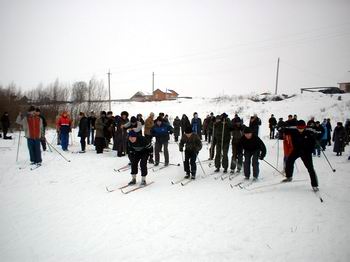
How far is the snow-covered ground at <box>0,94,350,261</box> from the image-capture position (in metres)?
4.09

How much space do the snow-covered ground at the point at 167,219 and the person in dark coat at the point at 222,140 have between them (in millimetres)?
1007

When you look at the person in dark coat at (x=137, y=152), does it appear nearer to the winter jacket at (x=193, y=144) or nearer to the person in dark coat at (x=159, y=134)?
the winter jacket at (x=193, y=144)

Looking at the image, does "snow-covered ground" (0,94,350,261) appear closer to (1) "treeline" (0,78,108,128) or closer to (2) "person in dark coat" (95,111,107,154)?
(2) "person in dark coat" (95,111,107,154)

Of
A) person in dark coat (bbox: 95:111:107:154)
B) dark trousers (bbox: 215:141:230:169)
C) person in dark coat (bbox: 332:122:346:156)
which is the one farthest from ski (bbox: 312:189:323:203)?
person in dark coat (bbox: 95:111:107:154)

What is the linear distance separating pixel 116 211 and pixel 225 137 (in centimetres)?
506

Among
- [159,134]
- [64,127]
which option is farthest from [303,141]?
[64,127]

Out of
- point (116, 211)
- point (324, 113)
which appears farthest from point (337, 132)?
point (324, 113)

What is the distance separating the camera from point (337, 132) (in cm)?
1287

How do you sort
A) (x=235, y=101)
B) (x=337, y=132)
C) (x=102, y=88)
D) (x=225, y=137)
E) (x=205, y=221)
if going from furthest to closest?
(x=235, y=101) → (x=102, y=88) → (x=337, y=132) → (x=225, y=137) → (x=205, y=221)

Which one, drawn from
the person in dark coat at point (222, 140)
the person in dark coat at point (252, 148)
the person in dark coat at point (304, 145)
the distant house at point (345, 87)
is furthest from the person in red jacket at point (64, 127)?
the distant house at point (345, 87)

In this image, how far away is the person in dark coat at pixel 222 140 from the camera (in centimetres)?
912

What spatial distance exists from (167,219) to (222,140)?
466 centimetres

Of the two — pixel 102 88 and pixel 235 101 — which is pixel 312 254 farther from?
pixel 235 101

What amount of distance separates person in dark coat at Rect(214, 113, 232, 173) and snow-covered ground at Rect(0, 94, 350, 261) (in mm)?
1007
